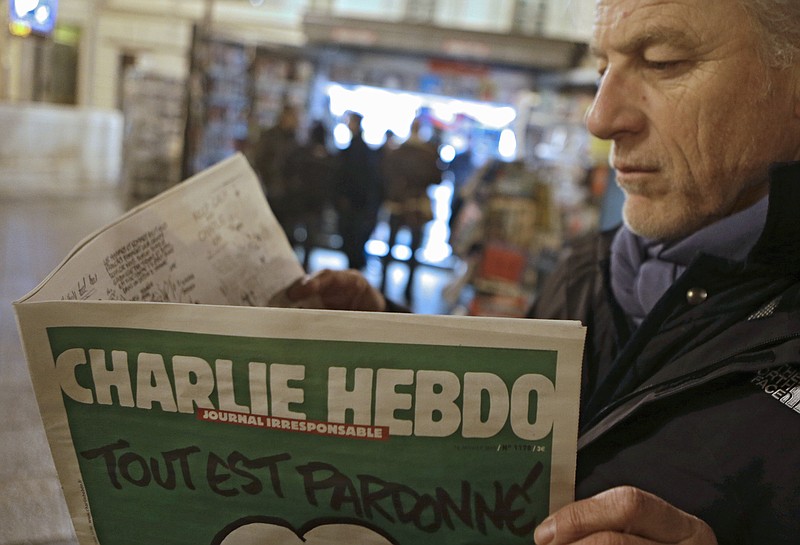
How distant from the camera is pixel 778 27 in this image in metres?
0.91

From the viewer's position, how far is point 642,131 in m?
0.95

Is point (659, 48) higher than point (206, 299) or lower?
higher

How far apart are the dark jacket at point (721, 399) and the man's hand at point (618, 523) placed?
0.39ft

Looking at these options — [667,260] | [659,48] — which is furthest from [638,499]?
[659,48]

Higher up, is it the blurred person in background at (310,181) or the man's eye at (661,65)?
the man's eye at (661,65)

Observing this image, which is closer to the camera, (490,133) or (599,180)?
(599,180)

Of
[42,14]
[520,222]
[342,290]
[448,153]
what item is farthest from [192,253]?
[448,153]

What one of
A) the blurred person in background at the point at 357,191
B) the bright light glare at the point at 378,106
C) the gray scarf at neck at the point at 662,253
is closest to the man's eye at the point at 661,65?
the gray scarf at neck at the point at 662,253

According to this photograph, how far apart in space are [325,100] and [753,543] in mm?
9457

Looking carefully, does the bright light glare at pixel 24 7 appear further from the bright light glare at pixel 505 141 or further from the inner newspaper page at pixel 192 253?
the inner newspaper page at pixel 192 253

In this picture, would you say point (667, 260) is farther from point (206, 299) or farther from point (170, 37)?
point (170, 37)

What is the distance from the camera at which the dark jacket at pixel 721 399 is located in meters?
0.72

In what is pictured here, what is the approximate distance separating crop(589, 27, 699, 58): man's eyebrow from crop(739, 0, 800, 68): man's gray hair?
0.08m

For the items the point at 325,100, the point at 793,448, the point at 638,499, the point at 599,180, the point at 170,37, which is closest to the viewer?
the point at 638,499
